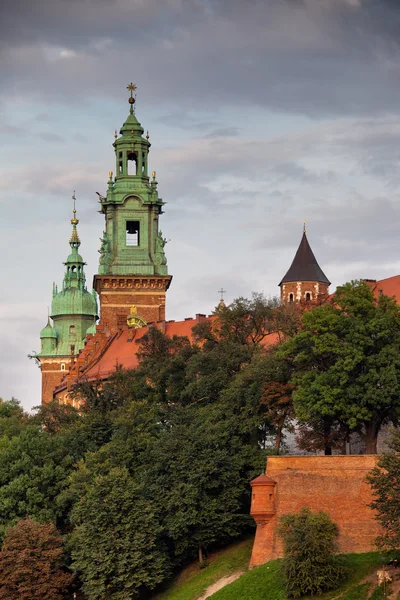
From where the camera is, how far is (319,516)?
64938mm

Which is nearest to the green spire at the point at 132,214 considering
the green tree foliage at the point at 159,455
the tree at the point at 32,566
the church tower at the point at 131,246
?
the church tower at the point at 131,246

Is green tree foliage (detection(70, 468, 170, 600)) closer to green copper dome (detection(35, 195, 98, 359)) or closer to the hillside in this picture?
the hillside

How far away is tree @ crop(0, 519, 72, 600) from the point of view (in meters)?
74.6

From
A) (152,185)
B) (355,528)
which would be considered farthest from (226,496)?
(152,185)

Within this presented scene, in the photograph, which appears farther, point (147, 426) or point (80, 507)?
point (147, 426)

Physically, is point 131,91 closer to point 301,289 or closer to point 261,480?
point 301,289

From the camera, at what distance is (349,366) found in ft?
233

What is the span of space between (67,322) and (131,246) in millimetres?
32474

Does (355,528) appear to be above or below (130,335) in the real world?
below

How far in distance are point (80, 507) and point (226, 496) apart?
7176 mm

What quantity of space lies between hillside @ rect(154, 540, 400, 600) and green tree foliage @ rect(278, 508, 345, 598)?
1.76 ft

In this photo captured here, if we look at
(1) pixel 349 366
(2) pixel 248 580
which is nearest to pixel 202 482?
(2) pixel 248 580

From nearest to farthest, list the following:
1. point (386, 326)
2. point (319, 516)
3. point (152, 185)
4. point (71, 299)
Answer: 1. point (319, 516)
2. point (386, 326)
3. point (152, 185)
4. point (71, 299)

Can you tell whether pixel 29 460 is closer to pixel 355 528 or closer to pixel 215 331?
pixel 215 331
